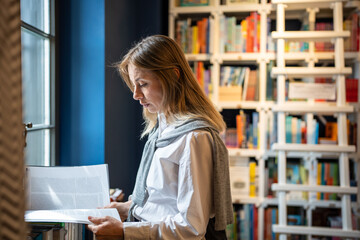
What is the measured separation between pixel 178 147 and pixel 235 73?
191 centimetres

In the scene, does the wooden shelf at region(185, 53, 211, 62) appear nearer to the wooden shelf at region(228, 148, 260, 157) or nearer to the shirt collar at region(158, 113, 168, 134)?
the wooden shelf at region(228, 148, 260, 157)

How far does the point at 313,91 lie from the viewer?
2.40 m

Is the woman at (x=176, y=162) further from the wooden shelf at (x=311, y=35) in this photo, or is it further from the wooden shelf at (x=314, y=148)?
the wooden shelf at (x=311, y=35)

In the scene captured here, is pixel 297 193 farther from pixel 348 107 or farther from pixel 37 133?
pixel 37 133

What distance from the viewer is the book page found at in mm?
1087

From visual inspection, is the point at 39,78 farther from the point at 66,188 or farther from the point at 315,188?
the point at 315,188

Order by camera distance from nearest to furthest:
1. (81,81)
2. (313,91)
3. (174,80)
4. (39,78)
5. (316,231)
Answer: (174,80), (39,78), (81,81), (316,231), (313,91)

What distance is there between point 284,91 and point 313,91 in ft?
0.66

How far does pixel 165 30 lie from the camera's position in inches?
116

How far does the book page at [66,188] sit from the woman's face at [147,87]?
281mm

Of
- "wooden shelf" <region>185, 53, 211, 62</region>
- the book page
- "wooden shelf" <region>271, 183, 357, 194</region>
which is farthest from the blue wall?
"wooden shelf" <region>271, 183, 357, 194</region>

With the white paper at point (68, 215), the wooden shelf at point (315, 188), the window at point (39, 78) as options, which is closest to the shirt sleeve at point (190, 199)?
the white paper at point (68, 215)

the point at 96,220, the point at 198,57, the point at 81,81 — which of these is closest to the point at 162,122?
the point at 96,220

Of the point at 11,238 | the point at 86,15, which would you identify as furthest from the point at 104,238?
the point at 86,15
